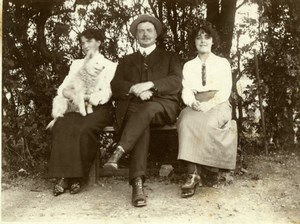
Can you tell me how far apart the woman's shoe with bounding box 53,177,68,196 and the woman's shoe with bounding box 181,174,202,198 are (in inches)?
42.1

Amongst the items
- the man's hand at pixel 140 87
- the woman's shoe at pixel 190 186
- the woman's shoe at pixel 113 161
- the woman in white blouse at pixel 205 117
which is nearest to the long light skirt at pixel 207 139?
the woman in white blouse at pixel 205 117

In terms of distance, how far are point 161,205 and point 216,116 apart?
957 mm

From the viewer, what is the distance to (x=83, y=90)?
4.76 metres

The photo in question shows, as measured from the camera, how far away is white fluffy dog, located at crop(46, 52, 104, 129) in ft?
15.3

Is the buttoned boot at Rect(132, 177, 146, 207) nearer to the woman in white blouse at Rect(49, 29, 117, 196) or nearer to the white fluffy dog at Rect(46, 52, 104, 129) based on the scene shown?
the woman in white blouse at Rect(49, 29, 117, 196)

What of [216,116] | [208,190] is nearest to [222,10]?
[216,116]

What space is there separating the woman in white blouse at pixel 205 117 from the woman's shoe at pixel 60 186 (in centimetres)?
107

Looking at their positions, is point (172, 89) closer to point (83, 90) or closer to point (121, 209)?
point (83, 90)

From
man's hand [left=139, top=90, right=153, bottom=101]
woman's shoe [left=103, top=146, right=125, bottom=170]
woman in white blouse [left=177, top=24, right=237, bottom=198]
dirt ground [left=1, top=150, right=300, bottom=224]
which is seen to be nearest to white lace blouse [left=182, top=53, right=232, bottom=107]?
woman in white blouse [left=177, top=24, right=237, bottom=198]

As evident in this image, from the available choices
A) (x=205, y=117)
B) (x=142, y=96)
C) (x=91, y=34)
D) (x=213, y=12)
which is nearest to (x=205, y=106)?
(x=205, y=117)

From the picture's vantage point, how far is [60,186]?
14.5ft

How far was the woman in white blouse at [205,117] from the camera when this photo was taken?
14.2 ft

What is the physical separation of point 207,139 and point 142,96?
0.70m

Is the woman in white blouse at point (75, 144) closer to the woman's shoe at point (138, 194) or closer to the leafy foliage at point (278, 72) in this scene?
the woman's shoe at point (138, 194)
